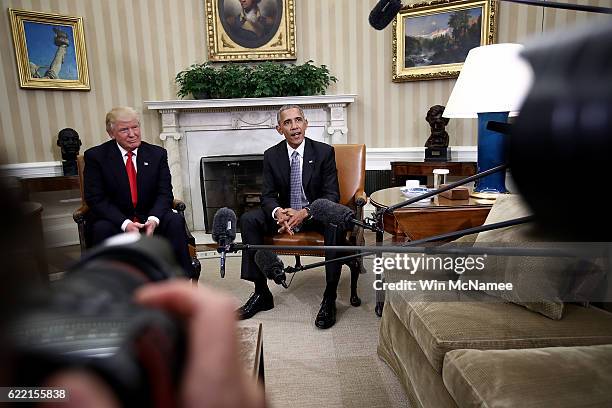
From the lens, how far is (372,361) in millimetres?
2002

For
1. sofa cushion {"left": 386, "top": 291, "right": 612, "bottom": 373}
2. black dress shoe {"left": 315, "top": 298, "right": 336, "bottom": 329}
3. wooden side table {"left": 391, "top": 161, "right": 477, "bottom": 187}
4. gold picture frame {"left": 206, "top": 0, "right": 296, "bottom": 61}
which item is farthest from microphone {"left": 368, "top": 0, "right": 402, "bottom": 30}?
gold picture frame {"left": 206, "top": 0, "right": 296, "bottom": 61}

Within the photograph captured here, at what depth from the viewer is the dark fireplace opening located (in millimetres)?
4480

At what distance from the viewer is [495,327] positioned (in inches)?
51.1

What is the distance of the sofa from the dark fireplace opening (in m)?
2.97

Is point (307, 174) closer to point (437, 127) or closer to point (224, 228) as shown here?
point (224, 228)

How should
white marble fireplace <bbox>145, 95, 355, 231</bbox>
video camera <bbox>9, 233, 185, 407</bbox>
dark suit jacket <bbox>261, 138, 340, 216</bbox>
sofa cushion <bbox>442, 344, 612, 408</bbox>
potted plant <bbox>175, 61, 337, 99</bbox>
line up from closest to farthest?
1. video camera <bbox>9, 233, 185, 407</bbox>
2. sofa cushion <bbox>442, 344, 612, 408</bbox>
3. dark suit jacket <bbox>261, 138, 340, 216</bbox>
4. potted plant <bbox>175, 61, 337, 99</bbox>
5. white marble fireplace <bbox>145, 95, 355, 231</bbox>

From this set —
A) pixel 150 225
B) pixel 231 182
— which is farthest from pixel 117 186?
pixel 231 182

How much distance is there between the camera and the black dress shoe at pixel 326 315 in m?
2.35

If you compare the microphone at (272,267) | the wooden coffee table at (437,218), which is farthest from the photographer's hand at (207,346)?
the wooden coffee table at (437,218)

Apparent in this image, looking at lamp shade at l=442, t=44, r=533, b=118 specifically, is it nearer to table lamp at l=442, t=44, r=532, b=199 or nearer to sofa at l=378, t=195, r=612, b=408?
table lamp at l=442, t=44, r=532, b=199

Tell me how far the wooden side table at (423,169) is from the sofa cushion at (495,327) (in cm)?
254

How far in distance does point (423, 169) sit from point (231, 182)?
2.09 m

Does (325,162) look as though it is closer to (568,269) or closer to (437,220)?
(437,220)

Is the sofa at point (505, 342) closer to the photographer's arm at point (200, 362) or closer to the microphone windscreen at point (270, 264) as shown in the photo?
the microphone windscreen at point (270, 264)
